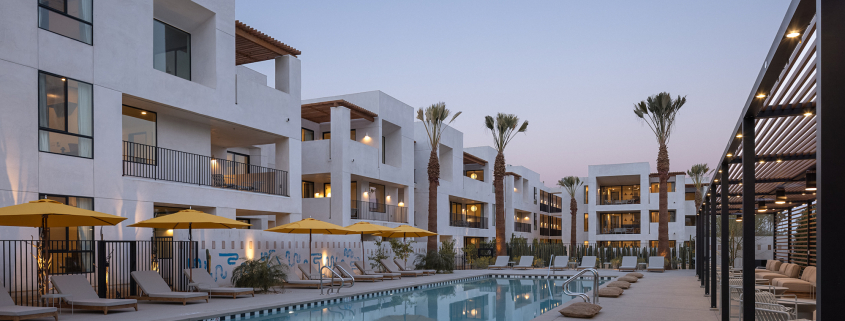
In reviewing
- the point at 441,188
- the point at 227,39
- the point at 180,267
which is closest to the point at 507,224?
the point at 441,188

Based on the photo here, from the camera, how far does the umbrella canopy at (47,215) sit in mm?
10617

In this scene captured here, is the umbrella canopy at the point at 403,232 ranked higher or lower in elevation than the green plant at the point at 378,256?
higher

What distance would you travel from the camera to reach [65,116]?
14.5 meters

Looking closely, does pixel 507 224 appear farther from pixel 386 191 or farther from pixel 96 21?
pixel 96 21

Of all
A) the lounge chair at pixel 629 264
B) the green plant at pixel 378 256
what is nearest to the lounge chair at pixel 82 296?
the green plant at pixel 378 256

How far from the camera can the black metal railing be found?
42.7 ft

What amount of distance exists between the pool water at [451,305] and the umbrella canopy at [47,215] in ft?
12.4

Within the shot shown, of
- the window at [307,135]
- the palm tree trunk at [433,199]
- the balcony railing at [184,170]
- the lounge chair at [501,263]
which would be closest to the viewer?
the balcony railing at [184,170]

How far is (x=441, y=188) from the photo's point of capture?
116ft

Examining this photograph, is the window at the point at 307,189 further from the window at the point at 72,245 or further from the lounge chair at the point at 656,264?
the lounge chair at the point at 656,264

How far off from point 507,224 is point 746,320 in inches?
1571

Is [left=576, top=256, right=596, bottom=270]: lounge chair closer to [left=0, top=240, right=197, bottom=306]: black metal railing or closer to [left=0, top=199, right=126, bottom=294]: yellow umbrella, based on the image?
[left=0, top=240, right=197, bottom=306]: black metal railing

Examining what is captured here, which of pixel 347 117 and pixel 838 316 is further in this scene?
pixel 347 117

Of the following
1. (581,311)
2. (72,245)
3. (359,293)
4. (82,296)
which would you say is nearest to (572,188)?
(359,293)
